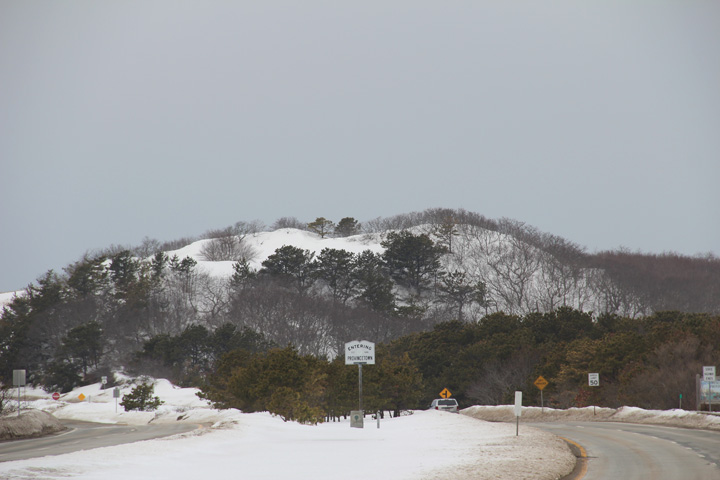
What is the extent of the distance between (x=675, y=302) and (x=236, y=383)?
369 feet

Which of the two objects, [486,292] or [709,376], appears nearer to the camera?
[709,376]

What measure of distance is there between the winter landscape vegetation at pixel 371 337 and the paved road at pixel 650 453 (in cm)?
113

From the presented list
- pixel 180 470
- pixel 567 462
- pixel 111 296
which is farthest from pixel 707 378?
pixel 111 296

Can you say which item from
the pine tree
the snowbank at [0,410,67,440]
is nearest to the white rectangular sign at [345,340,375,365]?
the snowbank at [0,410,67,440]

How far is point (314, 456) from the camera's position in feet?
60.9

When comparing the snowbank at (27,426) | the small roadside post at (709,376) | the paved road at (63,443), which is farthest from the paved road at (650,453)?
the snowbank at (27,426)

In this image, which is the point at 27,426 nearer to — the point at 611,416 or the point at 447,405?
the point at 447,405

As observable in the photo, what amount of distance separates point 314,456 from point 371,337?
92089 millimetres

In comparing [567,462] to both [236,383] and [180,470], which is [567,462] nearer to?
[180,470]

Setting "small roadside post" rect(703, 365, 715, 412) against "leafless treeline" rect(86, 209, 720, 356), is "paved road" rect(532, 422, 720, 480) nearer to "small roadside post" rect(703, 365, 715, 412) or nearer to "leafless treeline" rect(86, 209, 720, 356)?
"small roadside post" rect(703, 365, 715, 412)

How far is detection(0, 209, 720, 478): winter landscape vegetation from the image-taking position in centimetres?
3281

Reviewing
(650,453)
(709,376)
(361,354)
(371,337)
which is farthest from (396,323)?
(650,453)

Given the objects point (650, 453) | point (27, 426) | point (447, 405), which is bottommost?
point (447, 405)

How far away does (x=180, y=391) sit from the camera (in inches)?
3177
